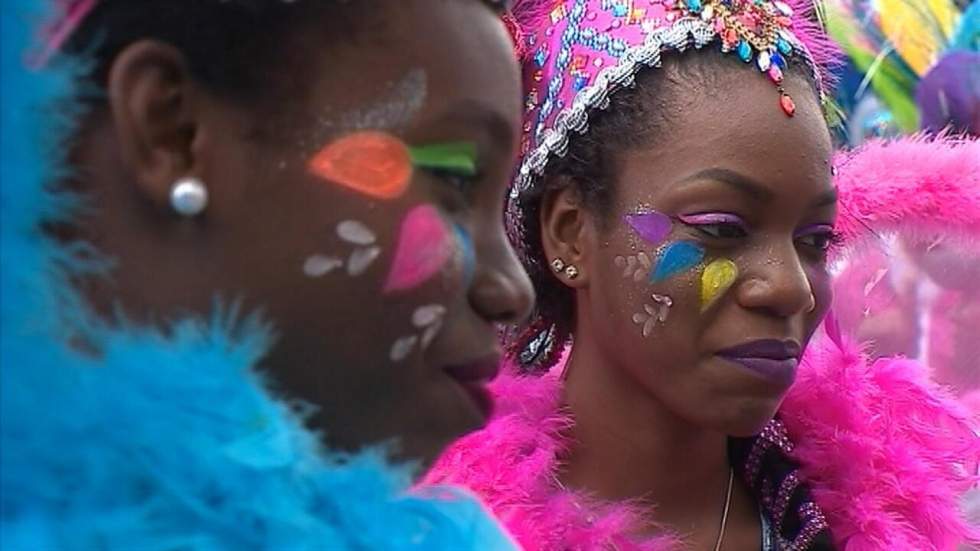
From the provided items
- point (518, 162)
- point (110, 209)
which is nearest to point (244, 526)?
point (110, 209)

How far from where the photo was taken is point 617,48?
5.56 ft

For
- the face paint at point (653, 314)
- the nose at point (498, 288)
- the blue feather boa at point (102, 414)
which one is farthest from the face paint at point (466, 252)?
the face paint at point (653, 314)

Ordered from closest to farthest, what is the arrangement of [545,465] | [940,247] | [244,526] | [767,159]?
[244,526]
[767,159]
[545,465]
[940,247]

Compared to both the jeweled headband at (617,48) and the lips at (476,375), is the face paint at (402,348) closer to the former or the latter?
the lips at (476,375)

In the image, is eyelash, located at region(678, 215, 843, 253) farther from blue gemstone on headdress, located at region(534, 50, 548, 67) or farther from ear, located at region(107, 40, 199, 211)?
ear, located at region(107, 40, 199, 211)

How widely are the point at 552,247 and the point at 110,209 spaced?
36.7 inches

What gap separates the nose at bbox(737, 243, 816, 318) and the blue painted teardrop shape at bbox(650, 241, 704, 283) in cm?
7

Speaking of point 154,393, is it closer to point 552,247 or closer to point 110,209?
point 110,209

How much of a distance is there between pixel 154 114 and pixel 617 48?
970 millimetres

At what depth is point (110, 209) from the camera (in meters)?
0.84

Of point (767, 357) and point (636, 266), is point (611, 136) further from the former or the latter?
point (767, 357)

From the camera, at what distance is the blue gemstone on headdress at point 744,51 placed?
1642 millimetres

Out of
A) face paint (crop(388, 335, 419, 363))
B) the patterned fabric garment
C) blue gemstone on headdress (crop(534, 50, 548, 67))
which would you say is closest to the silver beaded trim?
blue gemstone on headdress (crop(534, 50, 548, 67))

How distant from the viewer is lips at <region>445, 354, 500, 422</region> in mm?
947
